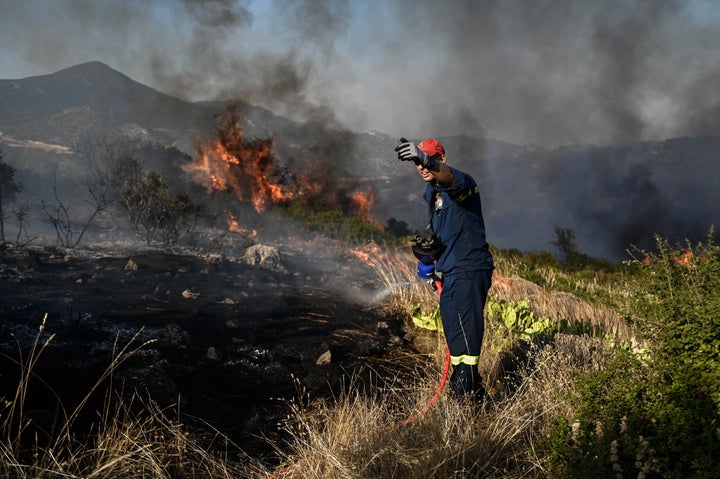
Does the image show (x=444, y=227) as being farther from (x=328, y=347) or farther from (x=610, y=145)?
(x=610, y=145)

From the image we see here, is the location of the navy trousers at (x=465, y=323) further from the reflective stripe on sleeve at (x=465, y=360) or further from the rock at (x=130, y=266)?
the rock at (x=130, y=266)

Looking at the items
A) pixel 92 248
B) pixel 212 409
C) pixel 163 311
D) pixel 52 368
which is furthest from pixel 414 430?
pixel 92 248

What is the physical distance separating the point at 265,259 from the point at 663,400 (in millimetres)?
9852

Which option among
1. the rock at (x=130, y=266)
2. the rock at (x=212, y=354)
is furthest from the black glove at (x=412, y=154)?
the rock at (x=130, y=266)

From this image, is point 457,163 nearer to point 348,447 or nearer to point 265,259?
point 265,259

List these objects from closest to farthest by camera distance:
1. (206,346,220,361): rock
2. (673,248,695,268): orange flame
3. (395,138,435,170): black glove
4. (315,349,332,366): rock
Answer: (673,248,695,268): orange flame < (395,138,435,170): black glove < (206,346,220,361): rock < (315,349,332,366): rock

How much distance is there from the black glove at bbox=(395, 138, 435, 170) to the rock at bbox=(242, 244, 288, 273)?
26.5 feet

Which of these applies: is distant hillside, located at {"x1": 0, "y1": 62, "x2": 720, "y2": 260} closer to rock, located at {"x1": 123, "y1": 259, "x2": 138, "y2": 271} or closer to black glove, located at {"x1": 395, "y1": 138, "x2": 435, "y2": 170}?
rock, located at {"x1": 123, "y1": 259, "x2": 138, "y2": 271}

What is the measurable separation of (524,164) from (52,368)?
64861mm

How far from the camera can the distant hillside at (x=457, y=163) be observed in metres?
30.8

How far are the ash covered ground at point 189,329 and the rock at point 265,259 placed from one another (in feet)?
0.49

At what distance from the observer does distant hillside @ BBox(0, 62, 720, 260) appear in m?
30.8

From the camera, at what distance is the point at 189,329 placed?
565 centimetres

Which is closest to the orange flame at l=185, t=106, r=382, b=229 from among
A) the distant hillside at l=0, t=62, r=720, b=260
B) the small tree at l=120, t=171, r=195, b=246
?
the distant hillside at l=0, t=62, r=720, b=260
